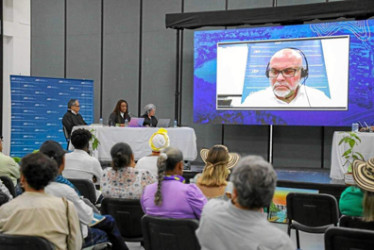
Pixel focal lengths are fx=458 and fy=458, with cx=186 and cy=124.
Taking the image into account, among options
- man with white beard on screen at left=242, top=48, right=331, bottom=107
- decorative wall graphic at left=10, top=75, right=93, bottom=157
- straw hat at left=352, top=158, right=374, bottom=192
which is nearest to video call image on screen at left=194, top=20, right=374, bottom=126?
man with white beard on screen at left=242, top=48, right=331, bottom=107

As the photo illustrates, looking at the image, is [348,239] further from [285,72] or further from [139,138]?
[285,72]

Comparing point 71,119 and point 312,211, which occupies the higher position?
point 71,119

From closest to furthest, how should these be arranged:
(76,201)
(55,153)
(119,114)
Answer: (76,201), (55,153), (119,114)

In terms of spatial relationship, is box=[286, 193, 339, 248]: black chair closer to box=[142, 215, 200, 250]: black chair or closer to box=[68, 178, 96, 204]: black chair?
box=[142, 215, 200, 250]: black chair

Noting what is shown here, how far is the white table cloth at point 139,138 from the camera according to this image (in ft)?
23.4

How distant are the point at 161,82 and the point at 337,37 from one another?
3715 mm

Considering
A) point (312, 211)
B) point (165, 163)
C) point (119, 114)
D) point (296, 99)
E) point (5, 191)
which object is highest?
point (296, 99)

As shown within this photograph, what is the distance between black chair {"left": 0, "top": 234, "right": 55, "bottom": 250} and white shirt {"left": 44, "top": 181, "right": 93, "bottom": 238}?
0.47 metres

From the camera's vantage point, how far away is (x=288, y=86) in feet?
24.7

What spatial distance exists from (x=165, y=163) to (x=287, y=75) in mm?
5239

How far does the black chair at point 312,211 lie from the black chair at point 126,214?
1.27m

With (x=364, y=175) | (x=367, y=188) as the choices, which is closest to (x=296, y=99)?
(x=364, y=175)

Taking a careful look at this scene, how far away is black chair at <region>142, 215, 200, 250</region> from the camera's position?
236 cm

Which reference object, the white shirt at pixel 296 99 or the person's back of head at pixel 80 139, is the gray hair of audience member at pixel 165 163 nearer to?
the person's back of head at pixel 80 139
